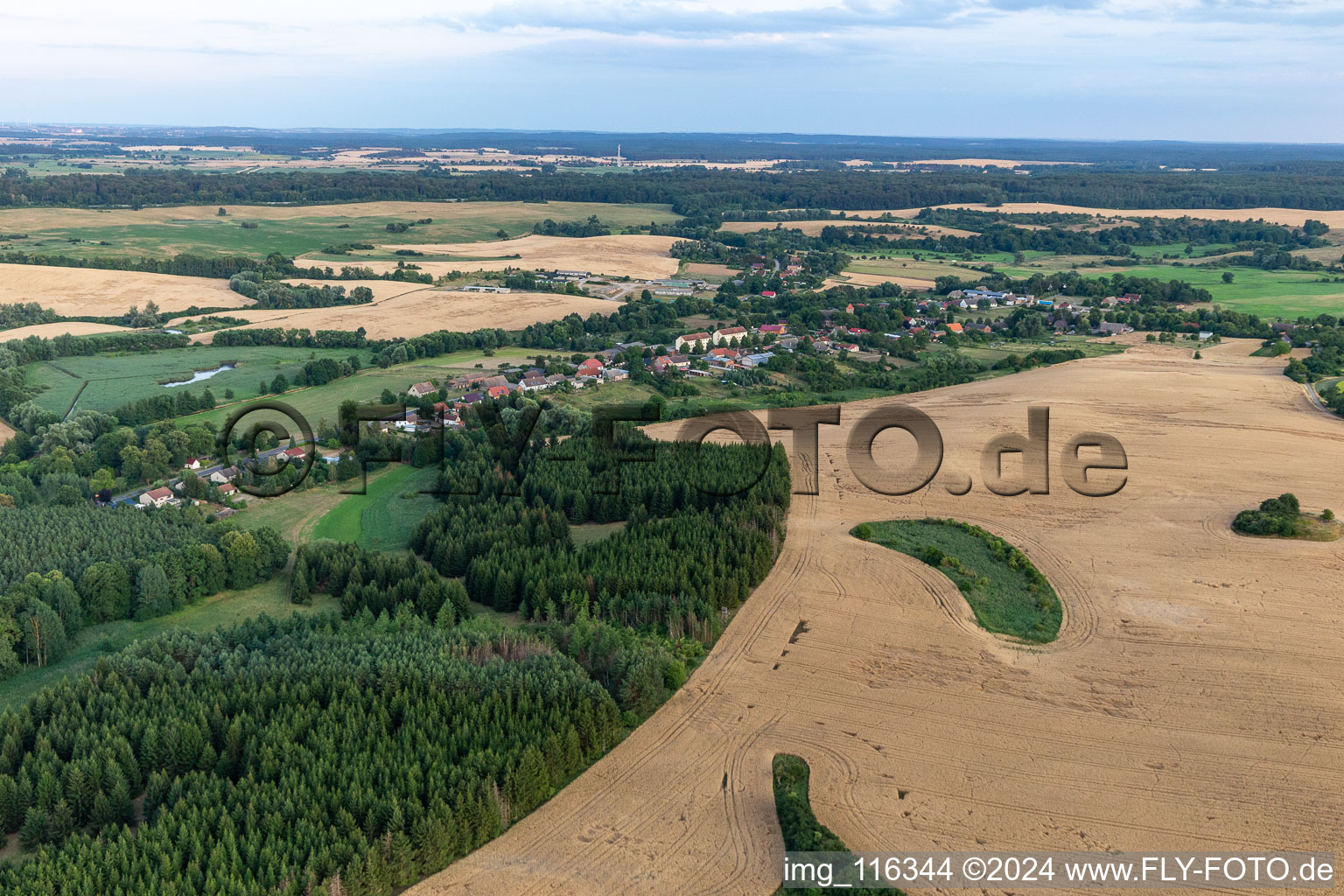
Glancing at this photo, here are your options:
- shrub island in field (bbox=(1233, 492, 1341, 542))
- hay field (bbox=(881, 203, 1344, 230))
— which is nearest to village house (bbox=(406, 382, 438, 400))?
shrub island in field (bbox=(1233, 492, 1341, 542))

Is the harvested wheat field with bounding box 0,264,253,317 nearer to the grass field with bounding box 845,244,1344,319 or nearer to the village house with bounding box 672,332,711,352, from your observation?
the village house with bounding box 672,332,711,352

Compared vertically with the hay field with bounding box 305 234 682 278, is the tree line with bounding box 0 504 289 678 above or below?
below

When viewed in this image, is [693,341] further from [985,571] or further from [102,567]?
[102,567]

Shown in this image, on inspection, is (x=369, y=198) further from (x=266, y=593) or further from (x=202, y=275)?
(x=266, y=593)

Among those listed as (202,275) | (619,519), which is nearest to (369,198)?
(202,275)

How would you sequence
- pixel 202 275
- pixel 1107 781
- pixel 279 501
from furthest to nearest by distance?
1. pixel 202 275
2. pixel 279 501
3. pixel 1107 781

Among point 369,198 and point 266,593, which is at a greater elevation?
point 369,198

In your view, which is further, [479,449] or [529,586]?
[479,449]
